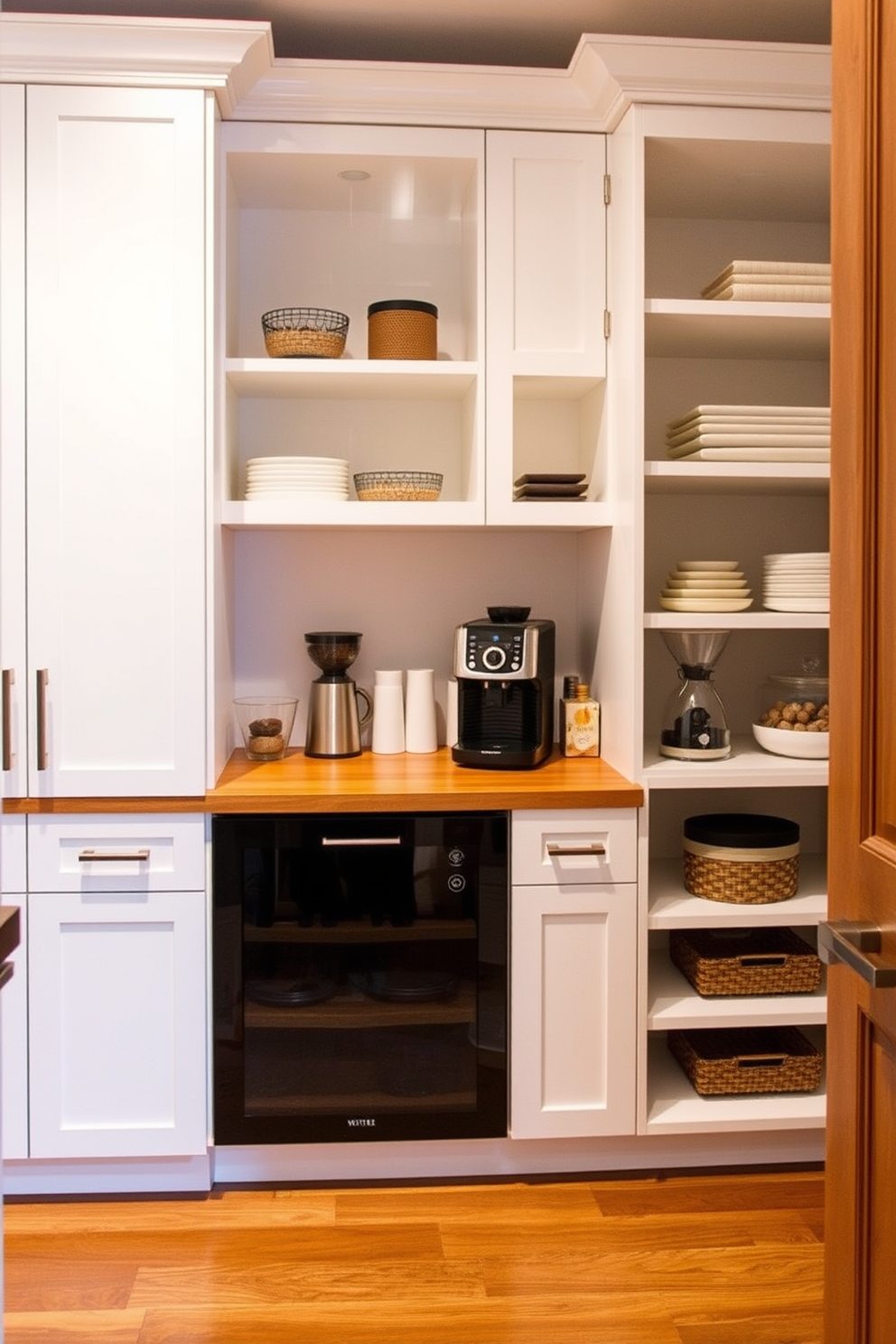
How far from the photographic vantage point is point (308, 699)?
3104 mm

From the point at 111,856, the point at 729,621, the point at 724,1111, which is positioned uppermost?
the point at 729,621

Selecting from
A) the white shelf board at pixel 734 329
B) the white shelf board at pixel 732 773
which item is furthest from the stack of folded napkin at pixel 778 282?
the white shelf board at pixel 732 773

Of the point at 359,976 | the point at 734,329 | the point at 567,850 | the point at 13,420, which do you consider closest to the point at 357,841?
the point at 359,976

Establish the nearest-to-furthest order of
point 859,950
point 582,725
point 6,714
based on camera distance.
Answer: point 859,950 → point 6,714 → point 582,725

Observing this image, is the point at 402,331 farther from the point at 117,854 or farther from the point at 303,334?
the point at 117,854

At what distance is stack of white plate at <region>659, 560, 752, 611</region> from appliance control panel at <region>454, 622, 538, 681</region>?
0.36m

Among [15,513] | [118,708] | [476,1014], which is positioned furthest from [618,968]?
[15,513]

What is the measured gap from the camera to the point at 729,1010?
2.66 m

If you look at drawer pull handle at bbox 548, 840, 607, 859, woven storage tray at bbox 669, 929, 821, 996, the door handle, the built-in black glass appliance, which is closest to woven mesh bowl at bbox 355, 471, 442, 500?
the built-in black glass appliance

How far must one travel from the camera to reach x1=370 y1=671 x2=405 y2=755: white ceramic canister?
296cm

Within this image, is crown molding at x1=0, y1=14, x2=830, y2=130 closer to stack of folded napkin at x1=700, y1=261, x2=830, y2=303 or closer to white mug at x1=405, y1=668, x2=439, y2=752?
stack of folded napkin at x1=700, y1=261, x2=830, y2=303

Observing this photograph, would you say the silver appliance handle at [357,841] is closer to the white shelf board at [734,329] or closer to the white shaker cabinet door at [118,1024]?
the white shaker cabinet door at [118,1024]

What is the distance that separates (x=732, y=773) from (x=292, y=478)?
1214 mm

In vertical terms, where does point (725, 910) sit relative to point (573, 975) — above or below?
above
